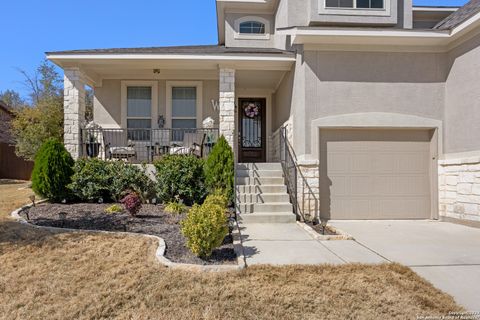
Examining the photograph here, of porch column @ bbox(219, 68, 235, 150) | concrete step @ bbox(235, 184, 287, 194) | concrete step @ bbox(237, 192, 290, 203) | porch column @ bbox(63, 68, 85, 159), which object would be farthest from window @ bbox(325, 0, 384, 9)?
porch column @ bbox(63, 68, 85, 159)

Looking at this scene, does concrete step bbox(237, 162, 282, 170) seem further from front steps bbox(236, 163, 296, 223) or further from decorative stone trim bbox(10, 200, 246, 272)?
decorative stone trim bbox(10, 200, 246, 272)

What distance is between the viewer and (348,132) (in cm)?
784

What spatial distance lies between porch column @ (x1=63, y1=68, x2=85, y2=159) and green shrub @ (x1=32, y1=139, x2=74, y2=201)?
0.75m

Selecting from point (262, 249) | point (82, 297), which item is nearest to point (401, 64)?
point (262, 249)

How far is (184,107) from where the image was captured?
10859 millimetres

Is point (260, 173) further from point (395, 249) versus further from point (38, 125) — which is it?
point (38, 125)

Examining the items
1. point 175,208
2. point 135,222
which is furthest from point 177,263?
point 175,208

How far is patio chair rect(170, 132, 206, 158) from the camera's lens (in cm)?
905

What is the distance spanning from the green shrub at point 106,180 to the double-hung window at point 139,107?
112 inches

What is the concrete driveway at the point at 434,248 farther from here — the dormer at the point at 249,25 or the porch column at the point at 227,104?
the dormer at the point at 249,25

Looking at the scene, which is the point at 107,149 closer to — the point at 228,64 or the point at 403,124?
the point at 228,64

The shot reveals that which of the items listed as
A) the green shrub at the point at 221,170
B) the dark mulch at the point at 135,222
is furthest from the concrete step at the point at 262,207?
the dark mulch at the point at 135,222

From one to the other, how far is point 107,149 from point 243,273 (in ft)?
23.0

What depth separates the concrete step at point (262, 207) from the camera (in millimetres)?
7258
